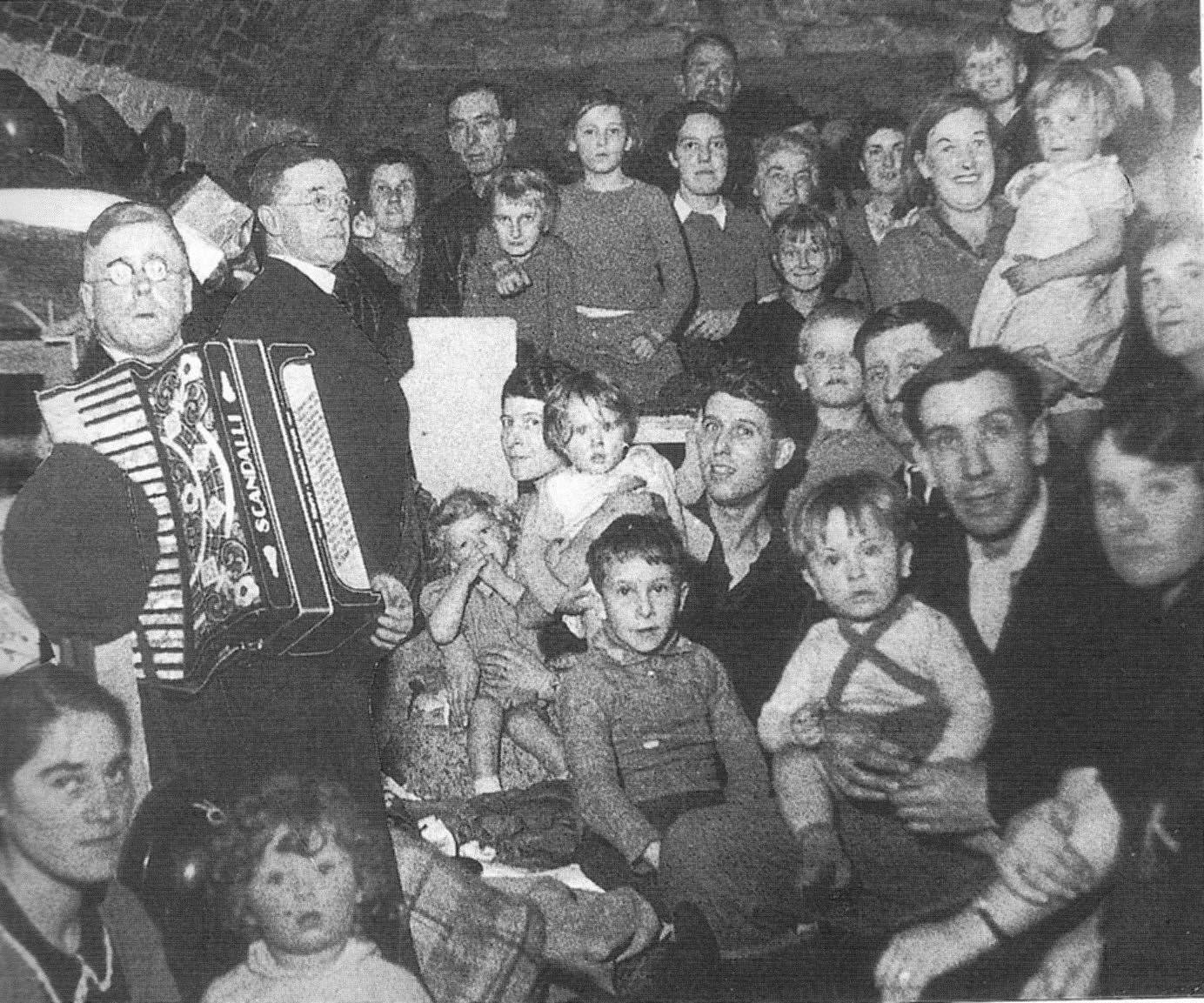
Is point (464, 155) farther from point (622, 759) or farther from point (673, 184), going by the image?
point (622, 759)

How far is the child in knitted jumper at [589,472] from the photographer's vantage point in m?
4.39

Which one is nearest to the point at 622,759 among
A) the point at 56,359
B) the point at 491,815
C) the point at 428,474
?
the point at 491,815

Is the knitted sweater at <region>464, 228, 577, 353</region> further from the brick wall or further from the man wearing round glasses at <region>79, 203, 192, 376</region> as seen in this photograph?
the man wearing round glasses at <region>79, 203, 192, 376</region>

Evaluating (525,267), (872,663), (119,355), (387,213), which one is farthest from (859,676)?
(119,355)

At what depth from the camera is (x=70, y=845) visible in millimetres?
4230

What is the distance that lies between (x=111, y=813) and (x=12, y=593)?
29.2 inches

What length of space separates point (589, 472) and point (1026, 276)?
1534mm

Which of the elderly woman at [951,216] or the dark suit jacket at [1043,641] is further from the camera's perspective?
the elderly woman at [951,216]

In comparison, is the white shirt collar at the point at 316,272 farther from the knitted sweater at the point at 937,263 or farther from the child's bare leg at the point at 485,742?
the knitted sweater at the point at 937,263

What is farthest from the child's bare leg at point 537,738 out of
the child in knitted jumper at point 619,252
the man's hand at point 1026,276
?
the man's hand at point 1026,276

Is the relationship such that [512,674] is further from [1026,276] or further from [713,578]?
[1026,276]

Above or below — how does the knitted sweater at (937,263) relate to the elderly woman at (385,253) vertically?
below

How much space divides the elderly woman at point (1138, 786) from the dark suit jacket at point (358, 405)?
2.00 m

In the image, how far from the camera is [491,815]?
4320mm
